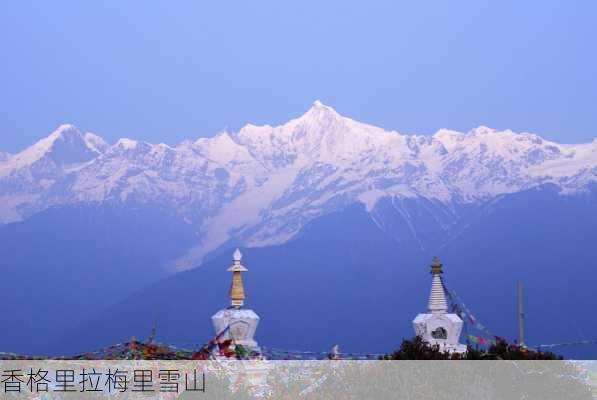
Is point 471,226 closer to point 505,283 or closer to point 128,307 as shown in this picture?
point 505,283

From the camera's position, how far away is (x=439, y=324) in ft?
98.1

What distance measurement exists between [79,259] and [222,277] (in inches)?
623

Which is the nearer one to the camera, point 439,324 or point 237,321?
point 237,321

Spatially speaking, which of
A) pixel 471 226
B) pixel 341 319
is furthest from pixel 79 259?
pixel 471 226

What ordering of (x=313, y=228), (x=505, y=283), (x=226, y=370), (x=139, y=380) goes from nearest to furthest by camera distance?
(x=139, y=380) → (x=226, y=370) → (x=505, y=283) → (x=313, y=228)

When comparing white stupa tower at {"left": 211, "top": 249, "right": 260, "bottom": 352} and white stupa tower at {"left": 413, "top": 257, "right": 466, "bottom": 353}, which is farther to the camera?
white stupa tower at {"left": 413, "top": 257, "right": 466, "bottom": 353}

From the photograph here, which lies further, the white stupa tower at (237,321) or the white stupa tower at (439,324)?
the white stupa tower at (439,324)

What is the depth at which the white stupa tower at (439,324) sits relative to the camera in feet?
97.5

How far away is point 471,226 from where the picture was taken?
292ft

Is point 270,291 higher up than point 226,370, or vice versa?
point 270,291

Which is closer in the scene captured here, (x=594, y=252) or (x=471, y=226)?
(x=594, y=252)

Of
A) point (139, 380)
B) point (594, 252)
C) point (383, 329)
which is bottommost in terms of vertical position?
point (139, 380)

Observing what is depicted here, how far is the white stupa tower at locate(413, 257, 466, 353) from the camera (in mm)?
29719

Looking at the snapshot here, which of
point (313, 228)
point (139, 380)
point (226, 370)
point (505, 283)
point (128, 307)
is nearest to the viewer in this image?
point (139, 380)
